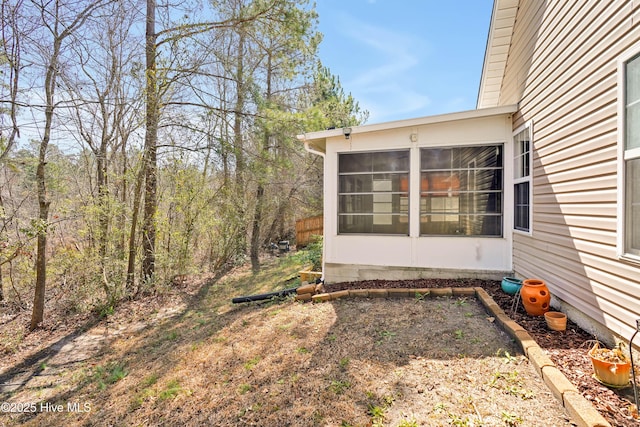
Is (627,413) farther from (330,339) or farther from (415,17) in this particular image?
(415,17)

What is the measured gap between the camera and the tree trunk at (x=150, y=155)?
642 cm

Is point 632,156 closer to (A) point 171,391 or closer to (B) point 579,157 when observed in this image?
(B) point 579,157

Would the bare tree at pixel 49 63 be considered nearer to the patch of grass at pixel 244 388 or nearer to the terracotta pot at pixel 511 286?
the patch of grass at pixel 244 388

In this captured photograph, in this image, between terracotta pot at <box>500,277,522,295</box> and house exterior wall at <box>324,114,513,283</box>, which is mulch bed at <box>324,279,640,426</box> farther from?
house exterior wall at <box>324,114,513,283</box>

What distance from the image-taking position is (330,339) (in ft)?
11.5

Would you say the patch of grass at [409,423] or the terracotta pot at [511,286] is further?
the terracotta pot at [511,286]

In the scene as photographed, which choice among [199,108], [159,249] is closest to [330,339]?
[159,249]

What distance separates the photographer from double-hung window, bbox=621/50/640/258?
2311 millimetres

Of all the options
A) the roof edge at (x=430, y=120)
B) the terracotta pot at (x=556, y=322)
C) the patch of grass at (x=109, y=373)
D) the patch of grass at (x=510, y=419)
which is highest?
the roof edge at (x=430, y=120)

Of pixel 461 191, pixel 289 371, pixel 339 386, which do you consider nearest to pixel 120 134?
pixel 289 371

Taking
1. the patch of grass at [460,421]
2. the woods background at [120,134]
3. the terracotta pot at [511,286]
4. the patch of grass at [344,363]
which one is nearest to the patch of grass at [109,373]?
the woods background at [120,134]

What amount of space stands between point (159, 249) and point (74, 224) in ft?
5.76

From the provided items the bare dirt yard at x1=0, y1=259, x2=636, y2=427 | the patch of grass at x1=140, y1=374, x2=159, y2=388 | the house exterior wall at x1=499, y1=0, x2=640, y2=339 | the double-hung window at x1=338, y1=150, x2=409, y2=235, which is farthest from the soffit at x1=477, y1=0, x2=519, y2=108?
the patch of grass at x1=140, y1=374, x2=159, y2=388

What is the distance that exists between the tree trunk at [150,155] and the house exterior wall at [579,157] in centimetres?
684
